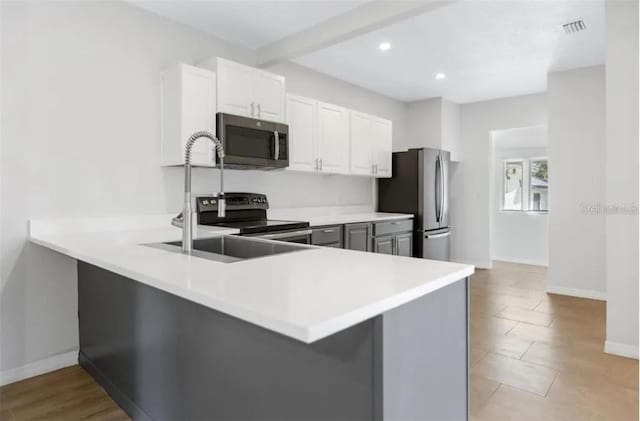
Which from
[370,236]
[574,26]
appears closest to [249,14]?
[370,236]

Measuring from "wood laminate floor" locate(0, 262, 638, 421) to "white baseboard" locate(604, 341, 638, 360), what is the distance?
0.05 metres

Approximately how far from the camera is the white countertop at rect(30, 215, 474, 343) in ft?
2.99

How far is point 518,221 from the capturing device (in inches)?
268

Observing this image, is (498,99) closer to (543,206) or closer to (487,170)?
(487,170)

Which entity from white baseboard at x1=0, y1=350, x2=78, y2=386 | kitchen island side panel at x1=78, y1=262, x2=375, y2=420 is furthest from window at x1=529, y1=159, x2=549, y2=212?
white baseboard at x1=0, y1=350, x2=78, y2=386

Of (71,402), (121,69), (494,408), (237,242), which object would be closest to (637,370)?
(494,408)

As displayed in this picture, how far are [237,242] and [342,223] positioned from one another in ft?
5.88

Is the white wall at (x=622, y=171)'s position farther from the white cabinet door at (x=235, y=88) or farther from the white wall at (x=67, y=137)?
the white wall at (x=67, y=137)

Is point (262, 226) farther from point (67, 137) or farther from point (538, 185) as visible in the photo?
point (538, 185)

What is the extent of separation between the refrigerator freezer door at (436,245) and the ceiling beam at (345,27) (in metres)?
2.83

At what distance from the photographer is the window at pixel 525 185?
22.2 feet

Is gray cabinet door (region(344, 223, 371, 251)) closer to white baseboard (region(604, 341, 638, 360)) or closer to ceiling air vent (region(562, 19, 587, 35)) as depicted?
white baseboard (region(604, 341, 638, 360))

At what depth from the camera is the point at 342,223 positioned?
3902 mm

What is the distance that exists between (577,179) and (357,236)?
8.73 feet
